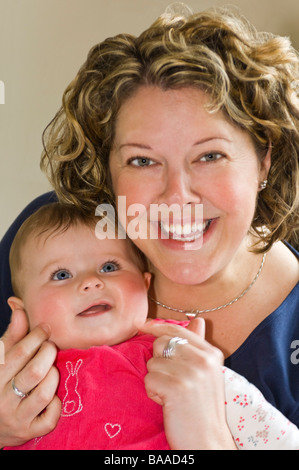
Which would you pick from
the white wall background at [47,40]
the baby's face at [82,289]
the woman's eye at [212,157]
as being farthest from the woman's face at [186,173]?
the white wall background at [47,40]

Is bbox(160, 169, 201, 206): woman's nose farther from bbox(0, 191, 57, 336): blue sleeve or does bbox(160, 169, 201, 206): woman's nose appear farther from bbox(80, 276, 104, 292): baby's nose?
bbox(0, 191, 57, 336): blue sleeve

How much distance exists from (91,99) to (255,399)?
79cm

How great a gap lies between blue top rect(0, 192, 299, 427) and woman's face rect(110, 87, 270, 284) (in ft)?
0.66

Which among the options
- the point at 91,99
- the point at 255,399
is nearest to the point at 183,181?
the point at 91,99

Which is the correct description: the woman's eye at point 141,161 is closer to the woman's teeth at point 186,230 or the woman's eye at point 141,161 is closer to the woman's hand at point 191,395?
the woman's teeth at point 186,230

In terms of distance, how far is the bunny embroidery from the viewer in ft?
4.32

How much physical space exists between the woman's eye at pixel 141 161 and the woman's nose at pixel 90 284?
283 mm

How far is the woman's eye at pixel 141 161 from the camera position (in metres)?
1.47

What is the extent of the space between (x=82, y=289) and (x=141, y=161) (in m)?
0.32

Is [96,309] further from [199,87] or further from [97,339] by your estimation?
[199,87]
